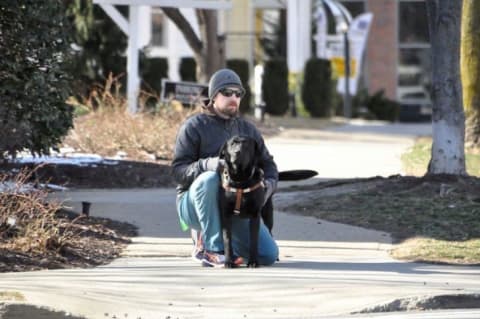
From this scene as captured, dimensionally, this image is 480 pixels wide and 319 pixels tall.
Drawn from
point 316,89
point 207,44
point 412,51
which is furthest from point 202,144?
point 412,51

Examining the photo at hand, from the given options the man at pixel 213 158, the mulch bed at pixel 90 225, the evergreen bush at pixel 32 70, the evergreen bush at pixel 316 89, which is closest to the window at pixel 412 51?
the evergreen bush at pixel 316 89

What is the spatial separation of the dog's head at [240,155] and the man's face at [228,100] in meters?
0.43

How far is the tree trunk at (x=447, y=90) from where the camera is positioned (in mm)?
12180

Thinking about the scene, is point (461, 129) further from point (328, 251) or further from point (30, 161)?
point (30, 161)

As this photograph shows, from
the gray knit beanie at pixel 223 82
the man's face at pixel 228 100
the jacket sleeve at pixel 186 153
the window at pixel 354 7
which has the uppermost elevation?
the window at pixel 354 7

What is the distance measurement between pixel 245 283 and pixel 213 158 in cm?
117

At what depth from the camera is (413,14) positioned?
39.0 meters

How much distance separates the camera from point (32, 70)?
12.3 meters

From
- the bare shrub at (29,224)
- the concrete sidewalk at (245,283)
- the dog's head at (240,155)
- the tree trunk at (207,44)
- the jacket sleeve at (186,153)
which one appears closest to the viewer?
the concrete sidewalk at (245,283)

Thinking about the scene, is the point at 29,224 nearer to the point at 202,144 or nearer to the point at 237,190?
the point at 202,144

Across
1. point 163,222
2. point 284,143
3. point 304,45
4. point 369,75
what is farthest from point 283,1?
point 163,222

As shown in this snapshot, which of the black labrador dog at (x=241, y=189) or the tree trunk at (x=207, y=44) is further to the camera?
the tree trunk at (x=207, y=44)

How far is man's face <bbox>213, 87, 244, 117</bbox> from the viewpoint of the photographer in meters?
8.91

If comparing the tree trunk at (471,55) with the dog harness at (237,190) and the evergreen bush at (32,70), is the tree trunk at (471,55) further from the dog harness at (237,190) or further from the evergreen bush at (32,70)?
the dog harness at (237,190)
